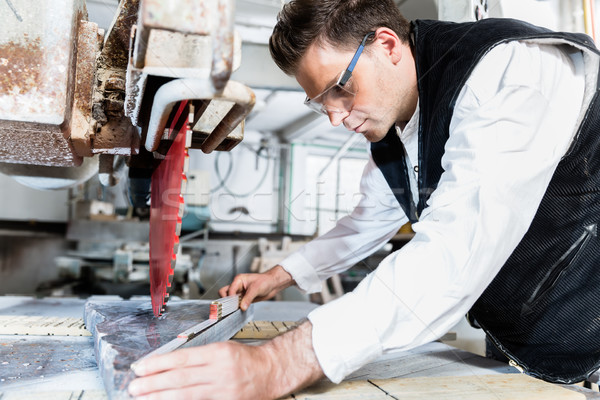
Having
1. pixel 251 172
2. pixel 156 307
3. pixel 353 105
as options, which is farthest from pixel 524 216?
pixel 251 172

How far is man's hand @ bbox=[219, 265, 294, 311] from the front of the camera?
1428mm

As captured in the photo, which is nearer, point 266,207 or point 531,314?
point 531,314

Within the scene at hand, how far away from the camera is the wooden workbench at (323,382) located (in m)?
0.76

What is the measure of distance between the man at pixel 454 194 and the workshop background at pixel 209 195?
1.22 feet

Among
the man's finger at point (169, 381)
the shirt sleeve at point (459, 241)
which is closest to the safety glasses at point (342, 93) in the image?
the shirt sleeve at point (459, 241)

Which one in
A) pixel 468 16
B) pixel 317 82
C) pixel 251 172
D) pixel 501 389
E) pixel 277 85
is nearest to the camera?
pixel 501 389

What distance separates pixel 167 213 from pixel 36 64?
1.23ft

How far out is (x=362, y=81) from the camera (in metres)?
1.15

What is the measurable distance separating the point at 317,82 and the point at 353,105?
0.39ft

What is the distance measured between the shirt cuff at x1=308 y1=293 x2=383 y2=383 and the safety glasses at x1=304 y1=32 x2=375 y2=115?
2.12 ft

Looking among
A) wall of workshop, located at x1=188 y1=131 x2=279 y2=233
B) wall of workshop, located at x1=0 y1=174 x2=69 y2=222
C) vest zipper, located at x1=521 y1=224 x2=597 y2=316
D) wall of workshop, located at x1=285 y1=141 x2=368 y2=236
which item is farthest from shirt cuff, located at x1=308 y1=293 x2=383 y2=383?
wall of workshop, located at x1=285 y1=141 x2=368 y2=236

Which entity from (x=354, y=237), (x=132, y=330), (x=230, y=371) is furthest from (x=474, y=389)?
(x=354, y=237)

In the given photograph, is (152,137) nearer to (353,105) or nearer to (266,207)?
(353,105)

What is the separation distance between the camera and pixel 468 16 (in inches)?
68.7
